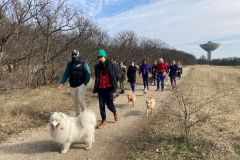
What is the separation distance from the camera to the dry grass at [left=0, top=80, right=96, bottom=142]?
10.7m

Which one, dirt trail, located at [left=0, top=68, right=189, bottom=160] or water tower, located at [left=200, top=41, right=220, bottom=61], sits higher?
water tower, located at [left=200, top=41, right=220, bottom=61]

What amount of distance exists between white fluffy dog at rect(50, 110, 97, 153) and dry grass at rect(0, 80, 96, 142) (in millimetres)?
2138

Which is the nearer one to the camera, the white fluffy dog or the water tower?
the white fluffy dog

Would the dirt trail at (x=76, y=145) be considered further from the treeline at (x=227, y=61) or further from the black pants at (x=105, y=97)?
the treeline at (x=227, y=61)

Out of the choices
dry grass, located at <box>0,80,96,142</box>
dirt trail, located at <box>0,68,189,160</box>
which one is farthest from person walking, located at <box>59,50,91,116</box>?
dry grass, located at <box>0,80,96,142</box>

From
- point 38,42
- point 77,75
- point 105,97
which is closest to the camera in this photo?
point 77,75

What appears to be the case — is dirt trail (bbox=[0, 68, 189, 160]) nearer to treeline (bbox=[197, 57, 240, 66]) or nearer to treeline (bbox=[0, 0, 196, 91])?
treeline (bbox=[0, 0, 196, 91])

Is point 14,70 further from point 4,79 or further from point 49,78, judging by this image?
point 49,78

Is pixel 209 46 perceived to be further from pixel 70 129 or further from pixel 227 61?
pixel 70 129

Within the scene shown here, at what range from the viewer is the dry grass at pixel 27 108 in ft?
35.2

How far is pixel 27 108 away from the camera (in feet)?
42.7

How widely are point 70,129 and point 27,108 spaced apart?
533 cm

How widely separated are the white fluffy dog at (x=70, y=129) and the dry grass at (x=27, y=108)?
2138 mm

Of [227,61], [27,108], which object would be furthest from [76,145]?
[227,61]
